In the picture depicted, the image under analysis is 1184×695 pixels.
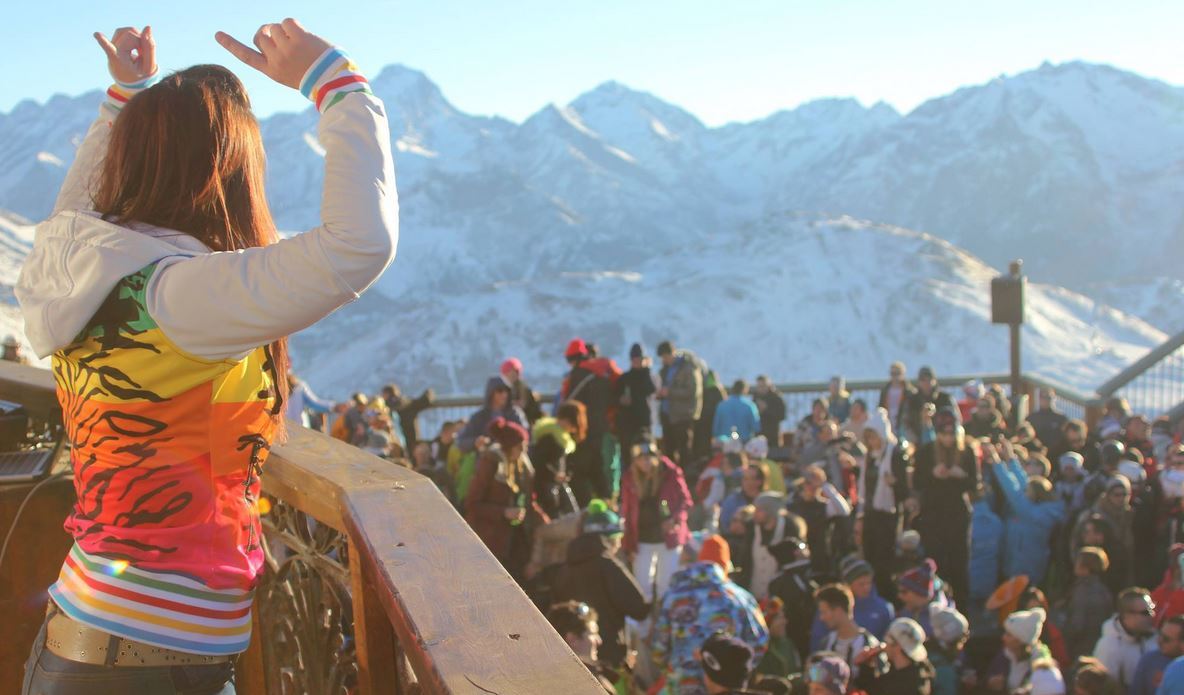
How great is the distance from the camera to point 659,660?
216 inches

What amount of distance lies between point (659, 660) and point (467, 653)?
13.9ft

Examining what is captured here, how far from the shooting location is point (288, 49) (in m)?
1.66

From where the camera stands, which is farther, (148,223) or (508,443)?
(508,443)

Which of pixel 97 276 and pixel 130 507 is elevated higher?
pixel 97 276

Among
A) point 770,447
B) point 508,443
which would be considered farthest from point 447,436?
point 770,447

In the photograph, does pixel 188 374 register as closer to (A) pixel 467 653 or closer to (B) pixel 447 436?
(A) pixel 467 653

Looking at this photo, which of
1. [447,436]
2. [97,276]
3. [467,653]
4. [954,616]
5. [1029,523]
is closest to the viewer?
[467,653]

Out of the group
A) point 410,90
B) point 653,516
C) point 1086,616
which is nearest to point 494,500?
point 653,516

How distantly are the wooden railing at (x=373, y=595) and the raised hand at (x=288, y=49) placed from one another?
2.25 ft

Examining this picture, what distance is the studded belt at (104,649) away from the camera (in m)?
1.72

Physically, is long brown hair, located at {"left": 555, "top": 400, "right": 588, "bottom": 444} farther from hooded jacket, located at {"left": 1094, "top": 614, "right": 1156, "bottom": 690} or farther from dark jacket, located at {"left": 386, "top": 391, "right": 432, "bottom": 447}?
hooded jacket, located at {"left": 1094, "top": 614, "right": 1156, "bottom": 690}

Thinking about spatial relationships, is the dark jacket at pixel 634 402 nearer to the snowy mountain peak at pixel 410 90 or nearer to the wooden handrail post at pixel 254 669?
the wooden handrail post at pixel 254 669

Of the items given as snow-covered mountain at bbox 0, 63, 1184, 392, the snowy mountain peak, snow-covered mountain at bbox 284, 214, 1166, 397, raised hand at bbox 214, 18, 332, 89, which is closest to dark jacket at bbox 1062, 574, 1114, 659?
raised hand at bbox 214, 18, 332, 89

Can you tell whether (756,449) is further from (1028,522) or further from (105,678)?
(105,678)
